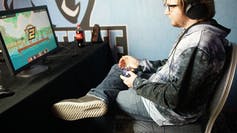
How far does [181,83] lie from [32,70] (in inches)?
31.8

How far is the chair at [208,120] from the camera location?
3.18 ft

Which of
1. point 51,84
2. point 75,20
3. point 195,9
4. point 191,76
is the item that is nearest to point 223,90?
point 191,76

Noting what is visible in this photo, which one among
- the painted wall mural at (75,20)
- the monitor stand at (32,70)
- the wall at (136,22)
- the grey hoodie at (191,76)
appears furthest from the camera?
the painted wall mural at (75,20)

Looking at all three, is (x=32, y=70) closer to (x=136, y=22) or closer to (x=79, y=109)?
(x=79, y=109)

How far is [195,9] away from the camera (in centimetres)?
103

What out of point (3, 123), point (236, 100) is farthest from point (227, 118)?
point (3, 123)

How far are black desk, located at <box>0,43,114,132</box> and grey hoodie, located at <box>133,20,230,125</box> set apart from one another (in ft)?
1.46

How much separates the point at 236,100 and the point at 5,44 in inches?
60.1

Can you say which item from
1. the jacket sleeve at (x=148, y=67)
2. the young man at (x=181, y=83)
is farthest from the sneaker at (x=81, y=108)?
the jacket sleeve at (x=148, y=67)

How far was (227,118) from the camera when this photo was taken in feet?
5.98

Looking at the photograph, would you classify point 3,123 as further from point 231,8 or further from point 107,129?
point 231,8

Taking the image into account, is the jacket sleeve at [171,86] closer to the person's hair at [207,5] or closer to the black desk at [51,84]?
the person's hair at [207,5]

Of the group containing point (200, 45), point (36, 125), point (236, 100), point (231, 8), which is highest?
point (231, 8)

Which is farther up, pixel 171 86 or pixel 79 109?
pixel 171 86
